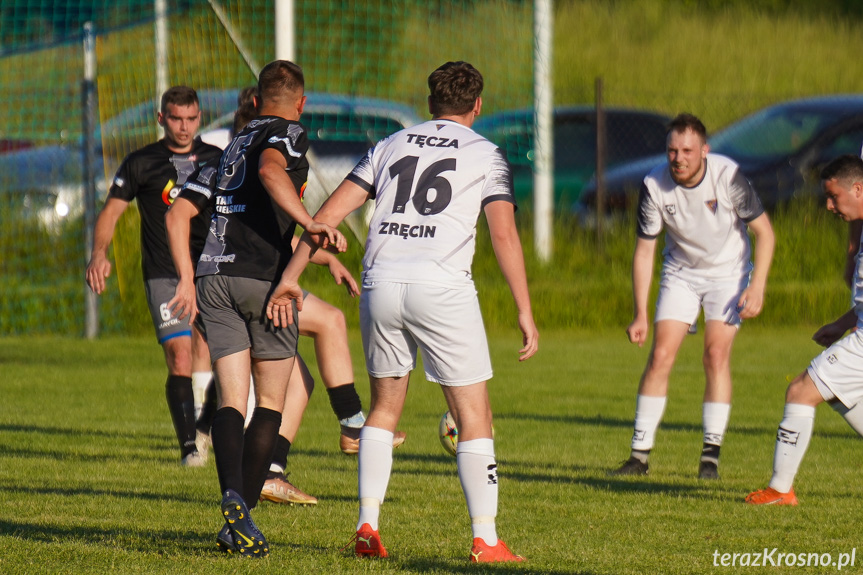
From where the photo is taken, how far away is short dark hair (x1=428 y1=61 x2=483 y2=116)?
5.09 m

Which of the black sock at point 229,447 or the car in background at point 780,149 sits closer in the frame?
the black sock at point 229,447

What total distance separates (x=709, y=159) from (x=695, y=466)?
1781 millimetres

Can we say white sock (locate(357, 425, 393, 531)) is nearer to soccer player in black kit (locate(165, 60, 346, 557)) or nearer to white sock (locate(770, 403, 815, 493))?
soccer player in black kit (locate(165, 60, 346, 557))

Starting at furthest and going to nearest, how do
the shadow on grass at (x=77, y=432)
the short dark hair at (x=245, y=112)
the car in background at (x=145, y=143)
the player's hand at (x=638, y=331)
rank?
the car in background at (x=145, y=143) → the shadow on grass at (x=77, y=432) → the player's hand at (x=638, y=331) → the short dark hair at (x=245, y=112)

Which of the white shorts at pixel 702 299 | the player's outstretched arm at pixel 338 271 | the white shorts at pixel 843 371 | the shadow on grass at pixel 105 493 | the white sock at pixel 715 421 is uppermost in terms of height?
the player's outstretched arm at pixel 338 271

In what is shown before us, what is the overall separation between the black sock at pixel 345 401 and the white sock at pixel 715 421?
207 centimetres

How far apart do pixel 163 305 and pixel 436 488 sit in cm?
200

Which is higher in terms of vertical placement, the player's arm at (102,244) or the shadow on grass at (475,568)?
the player's arm at (102,244)

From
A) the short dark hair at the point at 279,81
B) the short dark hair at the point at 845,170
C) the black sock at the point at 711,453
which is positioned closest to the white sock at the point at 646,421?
the black sock at the point at 711,453

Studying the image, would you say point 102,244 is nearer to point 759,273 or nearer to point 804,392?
point 759,273

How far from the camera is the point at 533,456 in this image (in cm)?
797

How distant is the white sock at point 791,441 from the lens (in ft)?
20.5

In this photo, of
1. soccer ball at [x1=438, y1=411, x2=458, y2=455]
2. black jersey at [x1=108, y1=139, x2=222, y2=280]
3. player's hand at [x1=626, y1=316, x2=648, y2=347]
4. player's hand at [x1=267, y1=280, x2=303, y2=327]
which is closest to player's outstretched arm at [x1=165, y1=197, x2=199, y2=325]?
player's hand at [x1=267, y1=280, x2=303, y2=327]

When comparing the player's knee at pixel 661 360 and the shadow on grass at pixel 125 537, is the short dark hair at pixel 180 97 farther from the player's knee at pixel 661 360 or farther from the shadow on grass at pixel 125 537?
the player's knee at pixel 661 360
